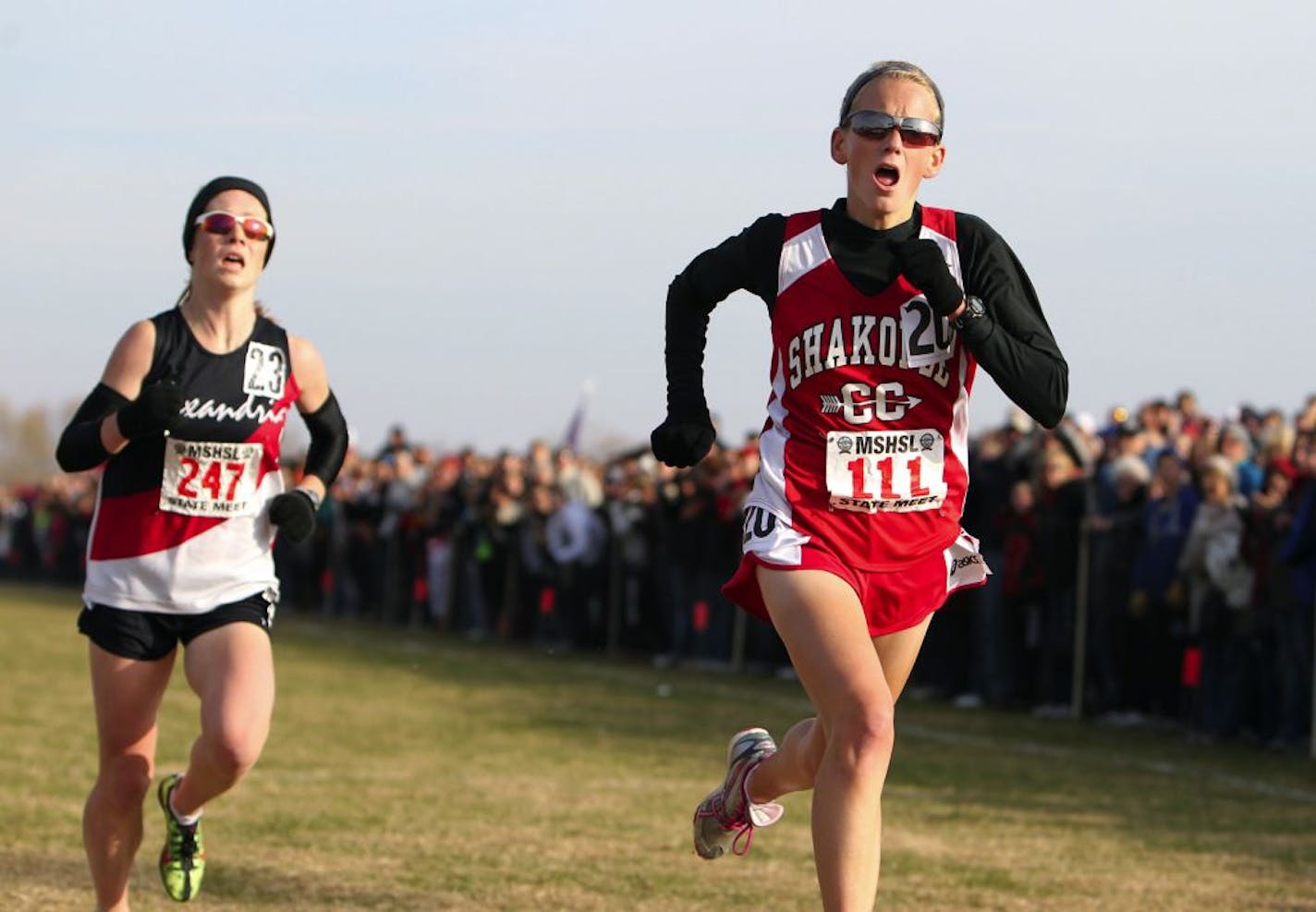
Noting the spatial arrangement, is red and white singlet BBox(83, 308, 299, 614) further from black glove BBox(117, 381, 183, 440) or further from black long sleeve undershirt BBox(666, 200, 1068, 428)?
black long sleeve undershirt BBox(666, 200, 1068, 428)

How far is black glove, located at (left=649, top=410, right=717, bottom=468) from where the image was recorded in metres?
6.01

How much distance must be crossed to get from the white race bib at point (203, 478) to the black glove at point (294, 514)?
122 millimetres

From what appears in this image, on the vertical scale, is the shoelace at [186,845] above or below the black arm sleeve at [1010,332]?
below

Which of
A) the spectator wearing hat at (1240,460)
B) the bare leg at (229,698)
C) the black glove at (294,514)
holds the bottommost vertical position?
the bare leg at (229,698)

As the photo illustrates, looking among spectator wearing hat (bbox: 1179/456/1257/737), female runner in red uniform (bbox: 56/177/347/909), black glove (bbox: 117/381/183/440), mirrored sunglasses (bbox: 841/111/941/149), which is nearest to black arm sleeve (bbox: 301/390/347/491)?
female runner in red uniform (bbox: 56/177/347/909)

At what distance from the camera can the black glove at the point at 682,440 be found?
6.01m

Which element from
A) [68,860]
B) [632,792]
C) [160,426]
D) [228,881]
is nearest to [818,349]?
[160,426]

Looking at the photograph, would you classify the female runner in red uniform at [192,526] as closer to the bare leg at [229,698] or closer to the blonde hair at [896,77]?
the bare leg at [229,698]

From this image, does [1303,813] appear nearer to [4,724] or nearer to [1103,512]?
[1103,512]

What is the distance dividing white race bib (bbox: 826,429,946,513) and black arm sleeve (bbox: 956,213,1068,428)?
1.02 ft

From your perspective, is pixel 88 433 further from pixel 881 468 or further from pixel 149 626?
pixel 881 468

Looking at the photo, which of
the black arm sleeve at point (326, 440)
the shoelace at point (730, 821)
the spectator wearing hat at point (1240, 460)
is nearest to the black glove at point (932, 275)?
the shoelace at point (730, 821)

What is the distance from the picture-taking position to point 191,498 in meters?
6.90

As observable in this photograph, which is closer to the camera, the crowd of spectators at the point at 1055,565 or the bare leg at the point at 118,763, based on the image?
the bare leg at the point at 118,763
